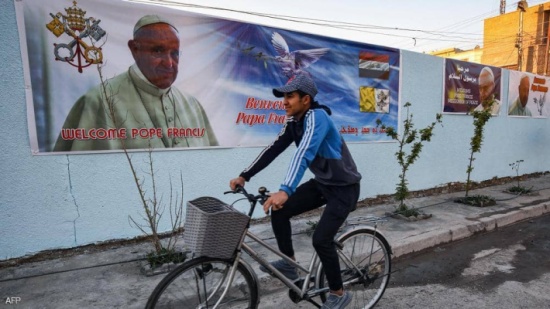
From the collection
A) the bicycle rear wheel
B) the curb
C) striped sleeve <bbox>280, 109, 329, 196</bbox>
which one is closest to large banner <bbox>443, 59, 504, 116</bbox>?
the curb

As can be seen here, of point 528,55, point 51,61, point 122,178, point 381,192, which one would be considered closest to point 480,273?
point 381,192

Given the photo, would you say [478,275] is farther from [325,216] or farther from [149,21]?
[149,21]

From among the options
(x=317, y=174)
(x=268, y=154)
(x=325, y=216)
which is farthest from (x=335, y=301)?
(x=268, y=154)

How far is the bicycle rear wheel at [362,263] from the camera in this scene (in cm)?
260

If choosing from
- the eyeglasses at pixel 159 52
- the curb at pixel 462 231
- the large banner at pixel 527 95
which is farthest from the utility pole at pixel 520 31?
the eyeglasses at pixel 159 52

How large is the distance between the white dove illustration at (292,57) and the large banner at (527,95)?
621 cm

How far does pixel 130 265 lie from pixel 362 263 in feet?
7.65

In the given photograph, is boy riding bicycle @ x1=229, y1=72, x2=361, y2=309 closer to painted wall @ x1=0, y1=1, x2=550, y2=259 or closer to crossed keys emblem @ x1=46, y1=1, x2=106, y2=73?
painted wall @ x1=0, y1=1, x2=550, y2=259

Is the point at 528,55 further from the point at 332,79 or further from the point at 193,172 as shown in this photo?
the point at 193,172

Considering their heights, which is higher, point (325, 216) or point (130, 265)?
point (325, 216)

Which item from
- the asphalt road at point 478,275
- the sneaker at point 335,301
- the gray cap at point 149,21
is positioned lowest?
the asphalt road at point 478,275

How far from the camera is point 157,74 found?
158 inches

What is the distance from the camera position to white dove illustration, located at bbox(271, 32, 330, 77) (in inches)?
192

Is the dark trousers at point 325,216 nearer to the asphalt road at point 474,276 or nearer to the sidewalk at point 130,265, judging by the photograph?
the asphalt road at point 474,276
